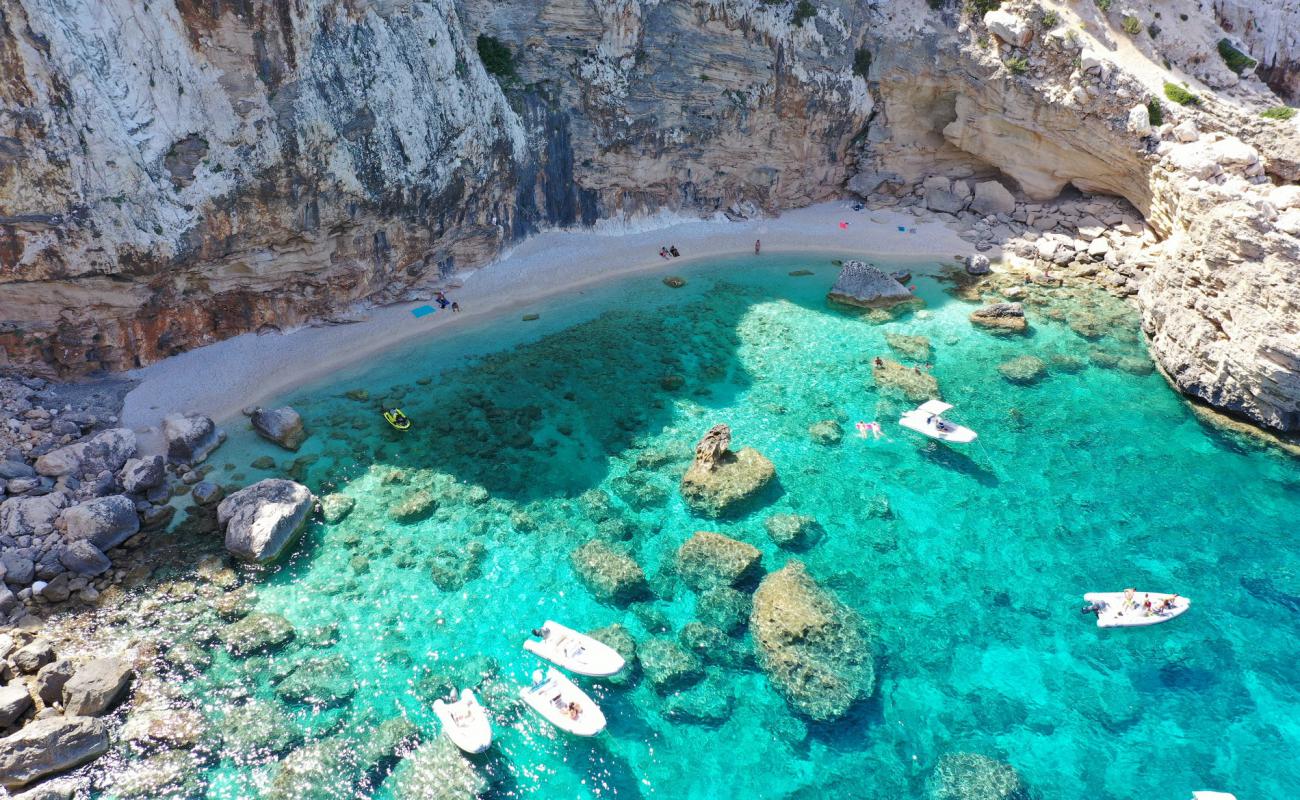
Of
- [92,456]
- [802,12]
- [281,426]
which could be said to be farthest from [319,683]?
[802,12]

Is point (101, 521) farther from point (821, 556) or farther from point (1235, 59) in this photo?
point (1235, 59)

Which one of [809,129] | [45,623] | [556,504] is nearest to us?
[45,623]

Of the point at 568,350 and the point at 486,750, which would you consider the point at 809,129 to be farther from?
the point at 486,750

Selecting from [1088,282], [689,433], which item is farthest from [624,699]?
[1088,282]

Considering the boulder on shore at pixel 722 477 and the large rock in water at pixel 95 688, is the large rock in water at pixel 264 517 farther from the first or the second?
the boulder on shore at pixel 722 477

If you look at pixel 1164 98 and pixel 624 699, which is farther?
pixel 1164 98

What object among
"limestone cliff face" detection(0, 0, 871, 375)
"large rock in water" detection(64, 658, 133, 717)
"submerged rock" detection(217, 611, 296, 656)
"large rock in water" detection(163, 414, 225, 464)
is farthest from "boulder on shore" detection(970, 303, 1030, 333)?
"large rock in water" detection(64, 658, 133, 717)

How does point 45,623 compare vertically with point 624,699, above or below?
above
